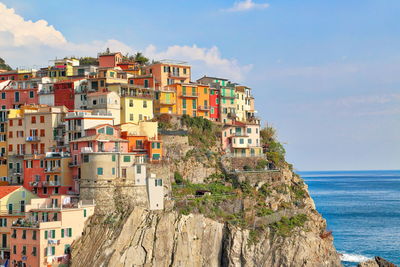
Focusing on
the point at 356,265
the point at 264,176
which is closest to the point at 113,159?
the point at 264,176

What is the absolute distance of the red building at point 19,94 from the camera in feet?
293

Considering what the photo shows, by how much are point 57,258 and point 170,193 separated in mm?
14914

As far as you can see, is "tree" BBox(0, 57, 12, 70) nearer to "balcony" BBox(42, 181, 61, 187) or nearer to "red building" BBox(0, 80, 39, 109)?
"red building" BBox(0, 80, 39, 109)

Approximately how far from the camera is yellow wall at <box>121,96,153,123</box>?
8350cm

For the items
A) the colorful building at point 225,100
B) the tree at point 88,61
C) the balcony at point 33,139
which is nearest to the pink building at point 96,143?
the balcony at point 33,139

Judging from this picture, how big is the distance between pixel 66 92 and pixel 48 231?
82.1ft

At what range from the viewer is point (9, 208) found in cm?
7294

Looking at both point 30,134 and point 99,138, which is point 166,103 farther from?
point 99,138

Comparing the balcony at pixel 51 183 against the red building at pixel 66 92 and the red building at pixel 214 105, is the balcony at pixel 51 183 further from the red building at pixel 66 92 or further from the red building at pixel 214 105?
the red building at pixel 214 105

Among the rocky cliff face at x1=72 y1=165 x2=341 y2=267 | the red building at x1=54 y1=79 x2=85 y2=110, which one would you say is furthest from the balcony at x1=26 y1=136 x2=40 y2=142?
the rocky cliff face at x1=72 y1=165 x2=341 y2=267

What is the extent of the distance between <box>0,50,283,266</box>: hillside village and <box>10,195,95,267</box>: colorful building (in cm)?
10

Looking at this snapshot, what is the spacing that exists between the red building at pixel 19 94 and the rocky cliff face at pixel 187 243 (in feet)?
85.9

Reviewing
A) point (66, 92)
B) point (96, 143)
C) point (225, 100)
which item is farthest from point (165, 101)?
point (96, 143)

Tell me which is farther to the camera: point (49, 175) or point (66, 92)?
point (66, 92)
